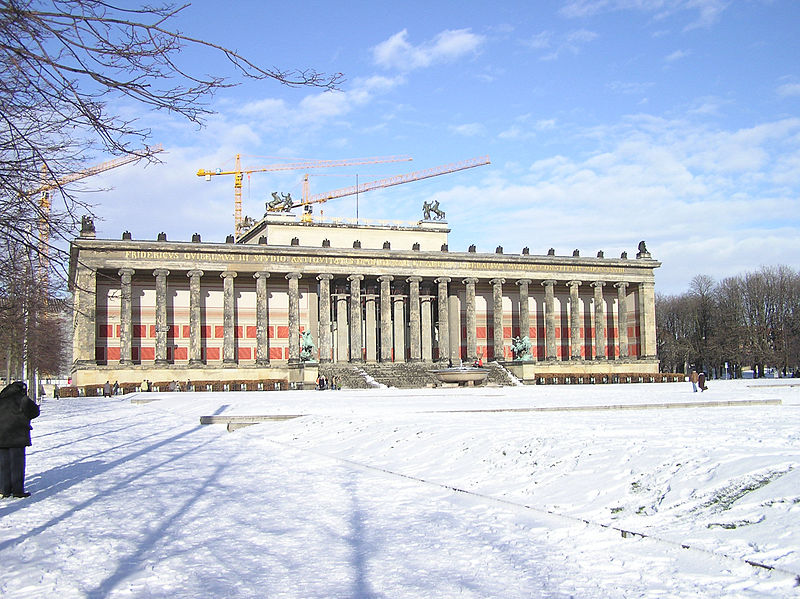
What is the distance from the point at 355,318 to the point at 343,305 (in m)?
3.31

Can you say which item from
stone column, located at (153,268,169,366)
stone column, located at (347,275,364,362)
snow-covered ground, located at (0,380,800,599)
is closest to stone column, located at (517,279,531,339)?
stone column, located at (347,275,364,362)

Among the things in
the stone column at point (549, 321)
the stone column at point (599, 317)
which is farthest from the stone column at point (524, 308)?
the stone column at point (599, 317)

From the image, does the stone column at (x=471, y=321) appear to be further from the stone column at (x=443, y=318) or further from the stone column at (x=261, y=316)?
the stone column at (x=261, y=316)

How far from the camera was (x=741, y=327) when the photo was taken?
9181cm

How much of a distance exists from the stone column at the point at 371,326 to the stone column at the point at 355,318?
13.8ft

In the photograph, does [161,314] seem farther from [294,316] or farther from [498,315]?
[498,315]

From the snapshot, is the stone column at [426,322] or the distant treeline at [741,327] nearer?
the stone column at [426,322]

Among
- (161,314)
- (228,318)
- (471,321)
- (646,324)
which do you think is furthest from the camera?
(646,324)

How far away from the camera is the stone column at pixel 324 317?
7131 centimetres

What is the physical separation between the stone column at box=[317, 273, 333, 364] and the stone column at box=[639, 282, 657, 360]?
3244 centimetres

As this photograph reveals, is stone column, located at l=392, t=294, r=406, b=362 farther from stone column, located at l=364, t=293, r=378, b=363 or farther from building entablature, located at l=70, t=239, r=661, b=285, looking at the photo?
building entablature, located at l=70, t=239, r=661, b=285

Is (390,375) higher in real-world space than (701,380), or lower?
lower

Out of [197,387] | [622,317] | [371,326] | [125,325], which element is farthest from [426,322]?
[125,325]

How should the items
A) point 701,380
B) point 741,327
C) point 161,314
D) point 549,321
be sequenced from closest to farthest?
point 701,380, point 161,314, point 549,321, point 741,327
